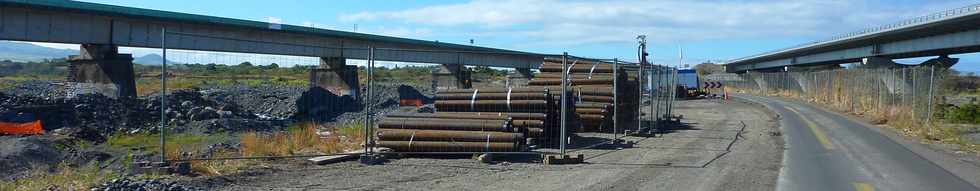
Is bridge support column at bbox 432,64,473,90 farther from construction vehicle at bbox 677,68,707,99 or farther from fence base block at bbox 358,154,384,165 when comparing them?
construction vehicle at bbox 677,68,707,99

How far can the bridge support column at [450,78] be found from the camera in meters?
20.0

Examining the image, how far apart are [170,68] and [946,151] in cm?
1512

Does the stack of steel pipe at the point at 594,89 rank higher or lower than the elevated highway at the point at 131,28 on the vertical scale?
lower

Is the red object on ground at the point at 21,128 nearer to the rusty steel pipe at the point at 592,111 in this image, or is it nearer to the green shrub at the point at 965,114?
the rusty steel pipe at the point at 592,111

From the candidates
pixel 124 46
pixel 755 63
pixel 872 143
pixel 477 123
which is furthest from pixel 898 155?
pixel 755 63

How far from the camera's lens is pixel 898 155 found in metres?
16.4

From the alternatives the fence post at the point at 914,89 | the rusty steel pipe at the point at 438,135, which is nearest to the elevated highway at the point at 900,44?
the fence post at the point at 914,89

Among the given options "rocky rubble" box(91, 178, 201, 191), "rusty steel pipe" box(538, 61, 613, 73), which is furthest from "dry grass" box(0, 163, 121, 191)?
"rusty steel pipe" box(538, 61, 613, 73)

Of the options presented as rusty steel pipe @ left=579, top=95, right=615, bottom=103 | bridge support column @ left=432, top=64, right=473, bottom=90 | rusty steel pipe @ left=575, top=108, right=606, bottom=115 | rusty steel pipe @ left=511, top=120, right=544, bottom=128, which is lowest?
rusty steel pipe @ left=511, top=120, right=544, bottom=128

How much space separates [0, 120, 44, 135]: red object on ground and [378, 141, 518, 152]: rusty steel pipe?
1160cm

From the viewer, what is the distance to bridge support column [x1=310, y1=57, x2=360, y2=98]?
19.7 meters

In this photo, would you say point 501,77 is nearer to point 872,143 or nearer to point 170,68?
point 872,143

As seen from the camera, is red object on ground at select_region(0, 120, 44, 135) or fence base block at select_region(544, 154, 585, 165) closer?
fence base block at select_region(544, 154, 585, 165)

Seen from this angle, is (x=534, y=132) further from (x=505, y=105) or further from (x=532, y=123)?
(x=505, y=105)
